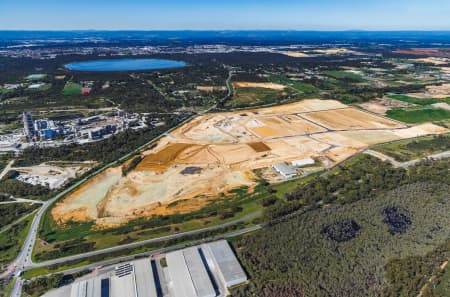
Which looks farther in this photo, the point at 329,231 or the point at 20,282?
the point at 329,231

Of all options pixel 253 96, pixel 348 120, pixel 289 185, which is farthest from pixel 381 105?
pixel 289 185

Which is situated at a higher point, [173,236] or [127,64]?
[127,64]

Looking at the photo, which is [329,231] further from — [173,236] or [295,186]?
[173,236]

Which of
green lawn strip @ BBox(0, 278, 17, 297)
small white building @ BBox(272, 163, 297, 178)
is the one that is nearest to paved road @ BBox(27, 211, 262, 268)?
green lawn strip @ BBox(0, 278, 17, 297)

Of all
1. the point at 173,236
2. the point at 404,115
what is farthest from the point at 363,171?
the point at 404,115

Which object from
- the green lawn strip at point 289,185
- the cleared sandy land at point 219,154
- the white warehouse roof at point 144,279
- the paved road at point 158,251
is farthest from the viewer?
the green lawn strip at point 289,185

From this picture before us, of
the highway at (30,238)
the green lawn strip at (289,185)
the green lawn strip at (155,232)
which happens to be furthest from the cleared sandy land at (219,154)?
the green lawn strip at (289,185)

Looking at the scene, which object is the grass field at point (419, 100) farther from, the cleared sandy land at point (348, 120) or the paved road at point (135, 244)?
the paved road at point (135, 244)
